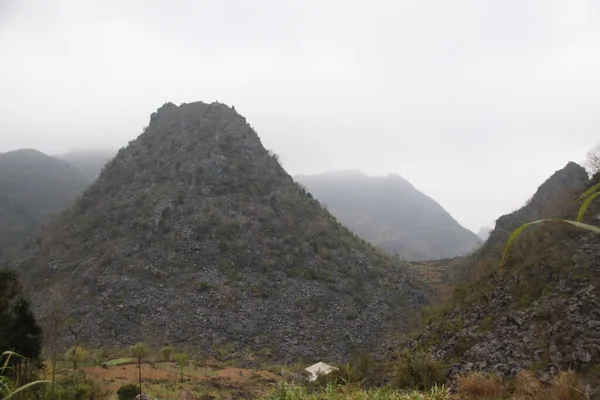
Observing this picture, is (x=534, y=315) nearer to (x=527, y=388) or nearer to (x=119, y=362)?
(x=527, y=388)

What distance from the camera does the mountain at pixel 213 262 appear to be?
98.6 feet

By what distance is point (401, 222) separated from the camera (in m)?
154

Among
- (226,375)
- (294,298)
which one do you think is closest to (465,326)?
(226,375)

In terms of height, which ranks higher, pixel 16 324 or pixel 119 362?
pixel 16 324

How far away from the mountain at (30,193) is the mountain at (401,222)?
73.9 meters

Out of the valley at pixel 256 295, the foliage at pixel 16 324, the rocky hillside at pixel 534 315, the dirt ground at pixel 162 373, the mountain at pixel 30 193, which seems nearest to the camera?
the rocky hillside at pixel 534 315

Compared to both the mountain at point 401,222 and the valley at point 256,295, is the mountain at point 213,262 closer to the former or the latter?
the valley at point 256,295

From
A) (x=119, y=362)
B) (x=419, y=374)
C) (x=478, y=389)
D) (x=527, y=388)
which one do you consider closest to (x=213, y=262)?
(x=119, y=362)

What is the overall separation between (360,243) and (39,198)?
6549cm

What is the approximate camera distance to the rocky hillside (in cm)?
994

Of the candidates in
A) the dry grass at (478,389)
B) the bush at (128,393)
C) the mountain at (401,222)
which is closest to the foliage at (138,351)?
the bush at (128,393)

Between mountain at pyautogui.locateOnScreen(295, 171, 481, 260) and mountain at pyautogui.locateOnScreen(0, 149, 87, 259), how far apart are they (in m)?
73.9

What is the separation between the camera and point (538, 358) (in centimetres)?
1020

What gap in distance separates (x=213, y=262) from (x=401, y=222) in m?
126
